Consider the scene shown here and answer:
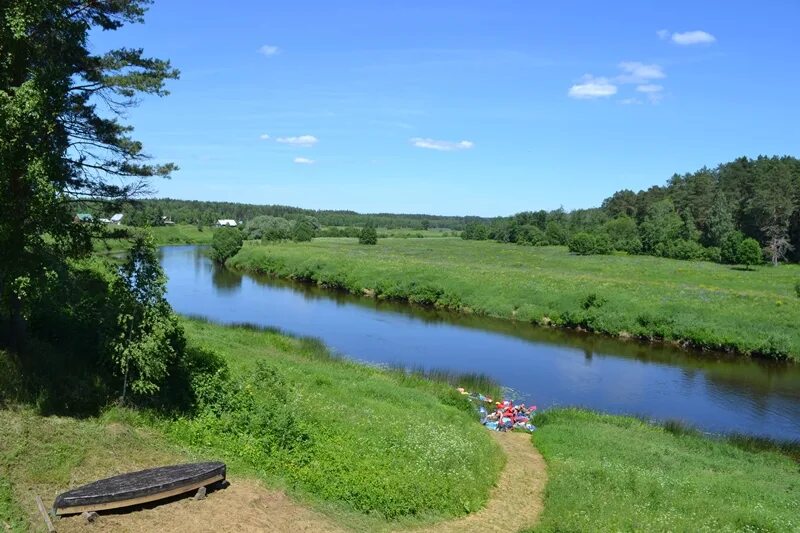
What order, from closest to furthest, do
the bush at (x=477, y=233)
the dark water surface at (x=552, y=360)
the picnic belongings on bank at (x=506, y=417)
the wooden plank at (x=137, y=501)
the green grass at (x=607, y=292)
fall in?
the wooden plank at (x=137, y=501) < the picnic belongings on bank at (x=506, y=417) < the dark water surface at (x=552, y=360) < the green grass at (x=607, y=292) < the bush at (x=477, y=233)

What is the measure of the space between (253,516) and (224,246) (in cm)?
8878

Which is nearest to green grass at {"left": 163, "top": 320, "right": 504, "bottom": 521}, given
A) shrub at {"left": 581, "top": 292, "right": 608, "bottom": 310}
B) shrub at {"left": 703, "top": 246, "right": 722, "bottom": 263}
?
shrub at {"left": 581, "top": 292, "right": 608, "bottom": 310}

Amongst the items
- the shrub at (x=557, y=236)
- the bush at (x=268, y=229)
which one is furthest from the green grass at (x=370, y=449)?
the shrub at (x=557, y=236)

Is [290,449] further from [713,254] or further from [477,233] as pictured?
[477,233]

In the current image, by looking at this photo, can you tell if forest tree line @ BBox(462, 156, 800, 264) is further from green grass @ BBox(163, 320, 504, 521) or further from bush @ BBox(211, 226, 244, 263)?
green grass @ BBox(163, 320, 504, 521)

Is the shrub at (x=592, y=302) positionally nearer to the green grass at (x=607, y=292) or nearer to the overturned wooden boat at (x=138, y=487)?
the green grass at (x=607, y=292)

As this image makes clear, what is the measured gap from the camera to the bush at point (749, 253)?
3157 inches

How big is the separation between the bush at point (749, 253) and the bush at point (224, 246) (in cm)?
7536

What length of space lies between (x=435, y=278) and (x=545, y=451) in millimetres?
45158

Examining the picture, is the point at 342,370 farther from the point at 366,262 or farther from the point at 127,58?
the point at 366,262

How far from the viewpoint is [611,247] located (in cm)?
10706

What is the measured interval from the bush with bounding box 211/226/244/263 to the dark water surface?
3740 centimetres

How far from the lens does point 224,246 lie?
95.6 meters

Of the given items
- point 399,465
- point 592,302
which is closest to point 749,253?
point 592,302
